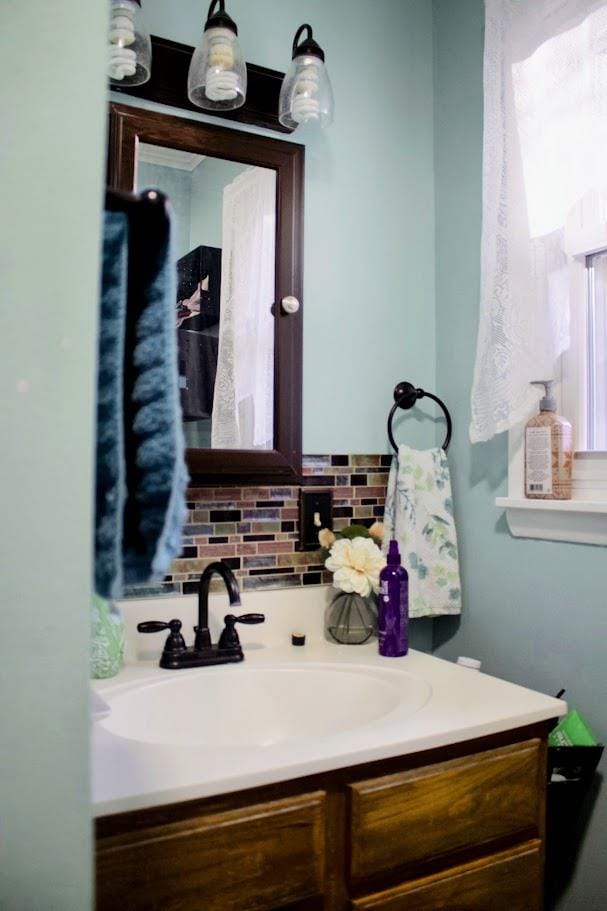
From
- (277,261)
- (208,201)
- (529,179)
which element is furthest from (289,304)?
(529,179)

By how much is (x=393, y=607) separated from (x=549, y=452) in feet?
1.43

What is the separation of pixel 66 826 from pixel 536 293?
123cm

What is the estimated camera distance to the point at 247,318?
150 cm

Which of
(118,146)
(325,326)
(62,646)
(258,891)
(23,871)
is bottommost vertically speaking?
(258,891)

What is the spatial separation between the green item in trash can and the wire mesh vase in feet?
1.35

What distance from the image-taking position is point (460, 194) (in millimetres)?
1699

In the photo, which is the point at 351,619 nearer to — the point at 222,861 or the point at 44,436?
the point at 222,861

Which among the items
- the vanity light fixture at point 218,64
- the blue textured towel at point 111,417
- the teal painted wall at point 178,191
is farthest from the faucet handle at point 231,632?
the vanity light fixture at point 218,64

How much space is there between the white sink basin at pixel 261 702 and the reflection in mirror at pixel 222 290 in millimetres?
456

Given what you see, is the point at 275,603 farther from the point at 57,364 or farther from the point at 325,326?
the point at 57,364

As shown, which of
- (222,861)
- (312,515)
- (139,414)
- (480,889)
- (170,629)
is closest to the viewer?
(139,414)

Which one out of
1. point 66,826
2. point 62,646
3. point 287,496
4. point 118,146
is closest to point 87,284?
point 62,646

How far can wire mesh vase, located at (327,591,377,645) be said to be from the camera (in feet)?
4.99

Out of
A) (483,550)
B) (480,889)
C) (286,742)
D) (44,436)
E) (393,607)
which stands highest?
(44,436)
